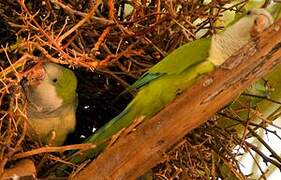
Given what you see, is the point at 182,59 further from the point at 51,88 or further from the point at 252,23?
the point at 51,88

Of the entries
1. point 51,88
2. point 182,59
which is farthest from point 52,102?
point 182,59

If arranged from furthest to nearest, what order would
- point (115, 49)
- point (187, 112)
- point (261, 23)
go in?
point (115, 49) < point (261, 23) < point (187, 112)

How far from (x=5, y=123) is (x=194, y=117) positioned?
294mm

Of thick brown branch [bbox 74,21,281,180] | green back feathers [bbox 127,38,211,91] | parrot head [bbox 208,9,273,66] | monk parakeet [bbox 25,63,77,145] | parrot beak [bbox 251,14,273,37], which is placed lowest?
thick brown branch [bbox 74,21,281,180]

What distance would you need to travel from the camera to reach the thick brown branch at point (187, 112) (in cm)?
62

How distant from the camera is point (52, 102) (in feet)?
3.09

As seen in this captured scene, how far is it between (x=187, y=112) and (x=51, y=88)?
332mm

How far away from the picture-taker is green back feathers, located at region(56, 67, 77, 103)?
910 mm

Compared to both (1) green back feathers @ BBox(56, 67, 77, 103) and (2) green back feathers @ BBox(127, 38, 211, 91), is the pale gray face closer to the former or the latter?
(1) green back feathers @ BBox(56, 67, 77, 103)

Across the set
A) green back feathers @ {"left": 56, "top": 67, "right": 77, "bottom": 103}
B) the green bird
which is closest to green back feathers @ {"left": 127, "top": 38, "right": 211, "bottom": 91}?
the green bird

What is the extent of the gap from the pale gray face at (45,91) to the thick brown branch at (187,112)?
0.76 ft

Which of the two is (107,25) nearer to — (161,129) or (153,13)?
(153,13)

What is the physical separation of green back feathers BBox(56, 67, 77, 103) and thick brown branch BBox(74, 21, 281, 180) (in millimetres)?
235

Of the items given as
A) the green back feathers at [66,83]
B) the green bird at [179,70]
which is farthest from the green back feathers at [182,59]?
the green back feathers at [66,83]
